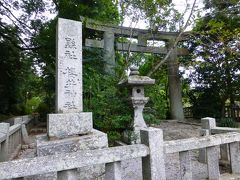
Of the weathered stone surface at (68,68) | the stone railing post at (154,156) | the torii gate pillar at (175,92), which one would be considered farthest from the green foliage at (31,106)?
the stone railing post at (154,156)

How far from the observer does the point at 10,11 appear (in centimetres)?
1341

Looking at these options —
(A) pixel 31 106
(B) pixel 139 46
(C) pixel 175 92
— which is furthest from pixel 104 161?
(A) pixel 31 106

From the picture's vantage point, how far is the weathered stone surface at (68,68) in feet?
13.5

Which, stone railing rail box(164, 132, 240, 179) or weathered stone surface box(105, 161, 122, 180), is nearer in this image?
weathered stone surface box(105, 161, 122, 180)

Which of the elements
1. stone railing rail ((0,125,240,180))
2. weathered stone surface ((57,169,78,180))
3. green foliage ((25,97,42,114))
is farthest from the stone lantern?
green foliage ((25,97,42,114))

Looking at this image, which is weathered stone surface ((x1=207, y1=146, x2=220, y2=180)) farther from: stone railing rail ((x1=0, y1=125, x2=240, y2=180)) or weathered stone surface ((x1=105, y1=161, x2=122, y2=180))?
weathered stone surface ((x1=105, y1=161, x2=122, y2=180))

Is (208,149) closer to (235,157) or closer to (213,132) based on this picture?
(235,157)

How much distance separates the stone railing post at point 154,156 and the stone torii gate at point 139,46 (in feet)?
23.3

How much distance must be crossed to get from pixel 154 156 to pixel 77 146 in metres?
1.43

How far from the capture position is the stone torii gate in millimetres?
11070

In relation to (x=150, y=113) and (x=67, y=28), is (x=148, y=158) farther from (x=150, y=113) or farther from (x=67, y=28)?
(x=150, y=113)

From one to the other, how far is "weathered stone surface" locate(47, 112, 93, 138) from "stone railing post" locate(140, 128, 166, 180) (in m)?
1.54

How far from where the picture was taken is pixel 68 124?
387 centimetres

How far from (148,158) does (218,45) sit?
881cm
